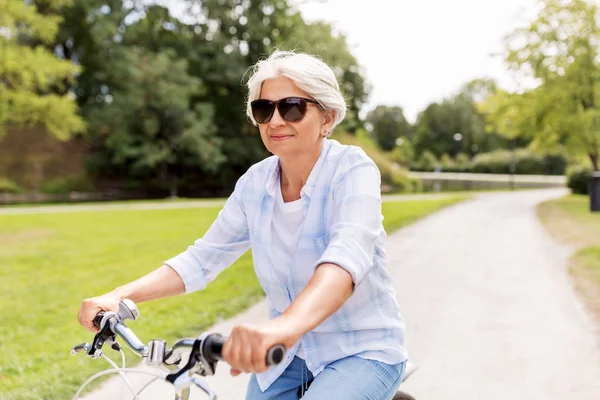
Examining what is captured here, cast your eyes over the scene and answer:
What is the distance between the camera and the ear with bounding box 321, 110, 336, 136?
6.24 feet

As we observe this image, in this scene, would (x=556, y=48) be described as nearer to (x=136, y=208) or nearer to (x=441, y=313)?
(x=136, y=208)

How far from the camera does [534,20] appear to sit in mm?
24812

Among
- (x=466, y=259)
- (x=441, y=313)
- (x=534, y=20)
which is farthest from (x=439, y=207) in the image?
(x=441, y=313)

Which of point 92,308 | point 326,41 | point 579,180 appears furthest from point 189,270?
point 326,41

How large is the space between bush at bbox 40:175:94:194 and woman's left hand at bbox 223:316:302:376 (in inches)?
1277

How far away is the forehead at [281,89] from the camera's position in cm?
180

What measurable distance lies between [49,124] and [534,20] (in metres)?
19.2

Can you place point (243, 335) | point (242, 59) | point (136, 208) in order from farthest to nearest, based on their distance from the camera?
1. point (242, 59)
2. point (136, 208)
3. point (243, 335)

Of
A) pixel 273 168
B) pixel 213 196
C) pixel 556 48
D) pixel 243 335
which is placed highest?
pixel 556 48

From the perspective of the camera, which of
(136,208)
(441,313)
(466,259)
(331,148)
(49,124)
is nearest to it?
(331,148)

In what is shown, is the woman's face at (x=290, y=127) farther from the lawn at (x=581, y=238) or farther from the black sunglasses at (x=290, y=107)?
the lawn at (x=581, y=238)

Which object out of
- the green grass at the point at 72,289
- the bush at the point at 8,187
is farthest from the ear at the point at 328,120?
the bush at the point at 8,187

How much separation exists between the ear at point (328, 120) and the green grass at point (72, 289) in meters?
2.88

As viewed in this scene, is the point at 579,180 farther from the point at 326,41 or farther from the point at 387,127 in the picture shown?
the point at 387,127
